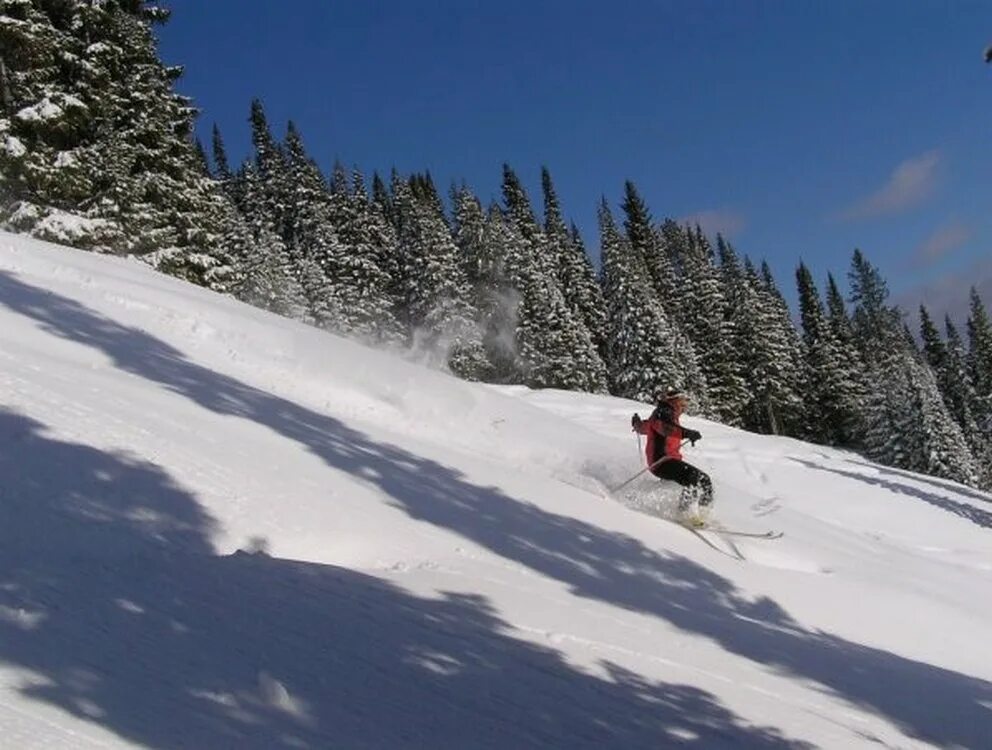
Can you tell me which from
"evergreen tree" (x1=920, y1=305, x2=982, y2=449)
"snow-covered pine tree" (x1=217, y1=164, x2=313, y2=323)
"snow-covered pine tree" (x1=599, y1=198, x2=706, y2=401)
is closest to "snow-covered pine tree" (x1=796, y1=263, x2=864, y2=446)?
"evergreen tree" (x1=920, y1=305, x2=982, y2=449)

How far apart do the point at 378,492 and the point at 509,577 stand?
205cm

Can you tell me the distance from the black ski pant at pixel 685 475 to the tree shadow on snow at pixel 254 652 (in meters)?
7.19

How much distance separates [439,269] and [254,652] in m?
55.2

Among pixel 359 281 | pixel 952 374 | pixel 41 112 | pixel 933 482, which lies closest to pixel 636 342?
pixel 359 281

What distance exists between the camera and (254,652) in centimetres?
445

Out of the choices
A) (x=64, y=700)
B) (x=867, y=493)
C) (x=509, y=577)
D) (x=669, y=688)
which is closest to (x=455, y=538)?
(x=509, y=577)

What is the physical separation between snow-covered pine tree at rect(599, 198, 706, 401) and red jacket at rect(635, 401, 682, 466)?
40.7m

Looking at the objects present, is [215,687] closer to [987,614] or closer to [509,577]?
[509,577]

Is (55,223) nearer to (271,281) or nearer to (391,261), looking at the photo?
(271,281)

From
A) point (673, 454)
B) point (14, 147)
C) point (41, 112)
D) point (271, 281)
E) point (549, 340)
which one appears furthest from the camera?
point (549, 340)

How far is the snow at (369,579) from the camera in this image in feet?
13.5

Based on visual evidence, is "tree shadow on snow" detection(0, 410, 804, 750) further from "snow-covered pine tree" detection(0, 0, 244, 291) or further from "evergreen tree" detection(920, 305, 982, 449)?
"evergreen tree" detection(920, 305, 982, 449)

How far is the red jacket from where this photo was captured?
13328 millimetres

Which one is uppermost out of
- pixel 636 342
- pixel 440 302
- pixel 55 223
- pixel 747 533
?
pixel 636 342
